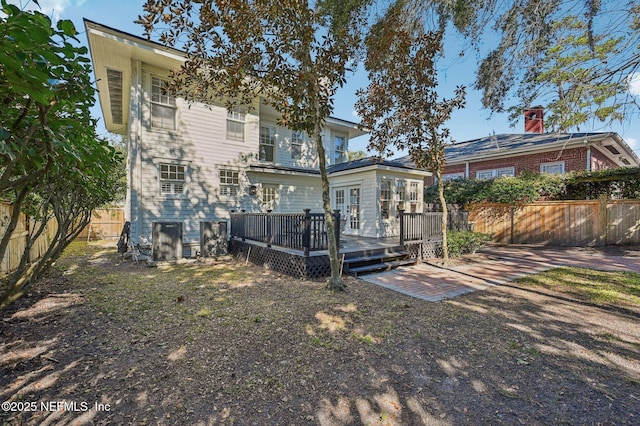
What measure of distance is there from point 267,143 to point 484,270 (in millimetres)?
9156

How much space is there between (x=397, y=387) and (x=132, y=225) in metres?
8.99

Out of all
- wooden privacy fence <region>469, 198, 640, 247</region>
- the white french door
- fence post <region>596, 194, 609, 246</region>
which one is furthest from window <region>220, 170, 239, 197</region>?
fence post <region>596, 194, 609, 246</region>

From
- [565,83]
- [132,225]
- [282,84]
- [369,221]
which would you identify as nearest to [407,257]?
[369,221]

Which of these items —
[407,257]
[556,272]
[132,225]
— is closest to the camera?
[556,272]

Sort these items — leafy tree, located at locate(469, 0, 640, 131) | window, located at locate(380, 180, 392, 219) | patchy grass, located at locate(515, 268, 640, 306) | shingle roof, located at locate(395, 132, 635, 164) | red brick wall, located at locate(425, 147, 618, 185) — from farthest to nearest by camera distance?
red brick wall, located at locate(425, 147, 618, 185) → shingle roof, located at locate(395, 132, 635, 164) → window, located at locate(380, 180, 392, 219) → patchy grass, located at locate(515, 268, 640, 306) → leafy tree, located at locate(469, 0, 640, 131)

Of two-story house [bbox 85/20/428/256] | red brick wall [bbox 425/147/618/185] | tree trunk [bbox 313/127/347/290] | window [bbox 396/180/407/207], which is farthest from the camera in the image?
red brick wall [bbox 425/147/618/185]

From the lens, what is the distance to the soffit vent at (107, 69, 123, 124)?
9.45 metres

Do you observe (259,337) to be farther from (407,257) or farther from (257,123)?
(257,123)

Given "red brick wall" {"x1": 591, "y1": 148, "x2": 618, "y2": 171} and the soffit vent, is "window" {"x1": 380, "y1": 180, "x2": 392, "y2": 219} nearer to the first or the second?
the soffit vent

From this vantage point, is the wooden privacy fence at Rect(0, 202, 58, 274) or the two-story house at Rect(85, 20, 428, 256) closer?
the wooden privacy fence at Rect(0, 202, 58, 274)

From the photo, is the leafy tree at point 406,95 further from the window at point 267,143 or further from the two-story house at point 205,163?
the window at point 267,143

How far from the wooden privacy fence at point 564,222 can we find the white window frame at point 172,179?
12726 millimetres

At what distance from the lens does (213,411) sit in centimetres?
222

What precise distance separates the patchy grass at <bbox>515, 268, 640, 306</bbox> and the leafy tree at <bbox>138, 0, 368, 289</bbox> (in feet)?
14.4
